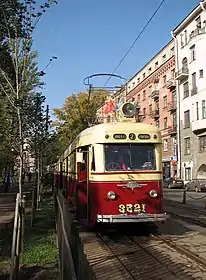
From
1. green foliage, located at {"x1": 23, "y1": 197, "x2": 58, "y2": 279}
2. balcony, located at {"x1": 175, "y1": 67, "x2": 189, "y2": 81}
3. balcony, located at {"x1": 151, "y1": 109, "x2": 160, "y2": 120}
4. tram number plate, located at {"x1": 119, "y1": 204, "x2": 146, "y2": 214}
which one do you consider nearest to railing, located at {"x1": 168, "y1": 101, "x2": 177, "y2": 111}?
balcony, located at {"x1": 175, "y1": 67, "x2": 189, "y2": 81}

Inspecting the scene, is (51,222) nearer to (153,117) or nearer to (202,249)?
(202,249)

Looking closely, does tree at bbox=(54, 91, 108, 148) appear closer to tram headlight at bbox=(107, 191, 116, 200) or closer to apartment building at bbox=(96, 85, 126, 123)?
apartment building at bbox=(96, 85, 126, 123)

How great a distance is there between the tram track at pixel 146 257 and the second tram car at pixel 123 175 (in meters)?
0.60

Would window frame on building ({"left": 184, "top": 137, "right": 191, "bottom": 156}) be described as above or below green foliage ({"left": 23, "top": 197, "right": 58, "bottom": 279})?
above

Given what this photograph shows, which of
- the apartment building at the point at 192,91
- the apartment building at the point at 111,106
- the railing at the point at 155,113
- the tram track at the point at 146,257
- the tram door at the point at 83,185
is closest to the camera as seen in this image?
the tram track at the point at 146,257

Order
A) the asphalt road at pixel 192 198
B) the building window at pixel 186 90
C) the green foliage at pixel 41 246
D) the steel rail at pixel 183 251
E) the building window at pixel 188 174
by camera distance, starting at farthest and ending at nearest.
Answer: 1. the building window at pixel 186 90
2. the building window at pixel 188 174
3. the asphalt road at pixel 192 198
4. the green foliage at pixel 41 246
5. the steel rail at pixel 183 251

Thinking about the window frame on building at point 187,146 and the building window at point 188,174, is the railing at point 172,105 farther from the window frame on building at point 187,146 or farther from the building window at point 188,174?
the building window at point 188,174

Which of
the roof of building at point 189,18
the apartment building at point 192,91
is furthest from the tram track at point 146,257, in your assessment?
the roof of building at point 189,18

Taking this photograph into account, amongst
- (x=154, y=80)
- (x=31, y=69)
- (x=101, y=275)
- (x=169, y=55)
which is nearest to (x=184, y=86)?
(x=169, y=55)

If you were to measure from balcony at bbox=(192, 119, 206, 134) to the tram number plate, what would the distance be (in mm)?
36907

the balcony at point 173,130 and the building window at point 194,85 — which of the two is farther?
the balcony at point 173,130

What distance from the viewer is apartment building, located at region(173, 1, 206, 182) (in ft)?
160

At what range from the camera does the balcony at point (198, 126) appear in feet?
157

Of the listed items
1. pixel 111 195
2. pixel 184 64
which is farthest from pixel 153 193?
pixel 184 64
